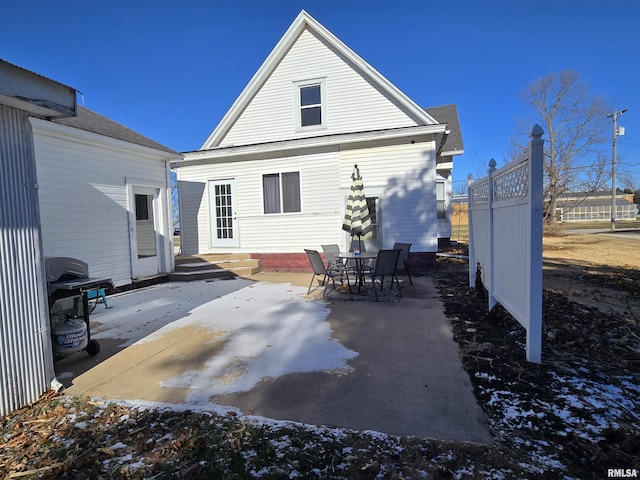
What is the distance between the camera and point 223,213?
1133 cm

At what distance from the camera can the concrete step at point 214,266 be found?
9.65 meters

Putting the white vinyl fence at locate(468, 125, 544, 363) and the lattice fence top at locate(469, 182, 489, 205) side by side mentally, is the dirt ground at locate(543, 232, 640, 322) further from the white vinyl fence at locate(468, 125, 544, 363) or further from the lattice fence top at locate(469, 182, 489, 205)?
the lattice fence top at locate(469, 182, 489, 205)

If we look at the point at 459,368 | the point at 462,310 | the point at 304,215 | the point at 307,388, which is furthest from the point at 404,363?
the point at 304,215

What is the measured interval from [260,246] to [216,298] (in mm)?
3837

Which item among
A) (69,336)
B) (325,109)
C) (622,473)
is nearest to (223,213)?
(325,109)

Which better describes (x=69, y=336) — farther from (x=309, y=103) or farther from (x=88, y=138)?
(x=309, y=103)

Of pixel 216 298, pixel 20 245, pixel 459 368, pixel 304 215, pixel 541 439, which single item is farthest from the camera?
pixel 304 215

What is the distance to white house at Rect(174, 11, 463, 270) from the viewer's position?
964 centimetres

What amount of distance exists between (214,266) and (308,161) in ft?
13.7

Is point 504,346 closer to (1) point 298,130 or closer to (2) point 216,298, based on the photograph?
(2) point 216,298

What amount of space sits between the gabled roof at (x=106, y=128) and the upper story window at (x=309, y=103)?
4.05 metres

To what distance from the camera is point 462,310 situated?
18.8 feet

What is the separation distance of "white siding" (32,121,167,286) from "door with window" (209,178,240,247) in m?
2.48

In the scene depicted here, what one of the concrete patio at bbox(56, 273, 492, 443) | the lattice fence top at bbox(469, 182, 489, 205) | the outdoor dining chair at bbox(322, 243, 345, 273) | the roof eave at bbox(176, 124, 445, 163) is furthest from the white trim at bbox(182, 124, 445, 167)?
the concrete patio at bbox(56, 273, 492, 443)
